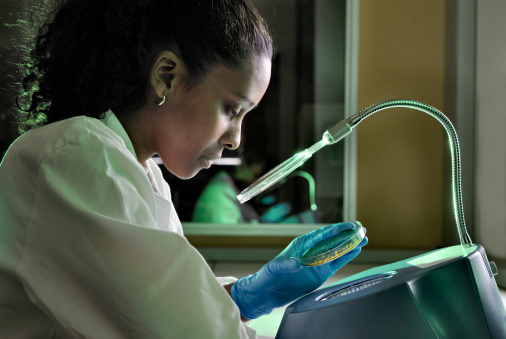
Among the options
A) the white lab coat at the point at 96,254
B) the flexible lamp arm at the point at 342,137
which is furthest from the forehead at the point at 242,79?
the white lab coat at the point at 96,254

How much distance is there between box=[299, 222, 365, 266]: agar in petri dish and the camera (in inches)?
33.9

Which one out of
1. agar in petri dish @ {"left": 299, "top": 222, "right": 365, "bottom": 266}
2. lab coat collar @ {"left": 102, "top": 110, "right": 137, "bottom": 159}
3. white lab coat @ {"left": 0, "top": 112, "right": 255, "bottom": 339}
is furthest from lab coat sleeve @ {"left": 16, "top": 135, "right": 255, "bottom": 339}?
agar in petri dish @ {"left": 299, "top": 222, "right": 365, "bottom": 266}

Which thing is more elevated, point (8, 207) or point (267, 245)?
point (8, 207)

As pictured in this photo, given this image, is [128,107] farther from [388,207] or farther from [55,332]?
[388,207]

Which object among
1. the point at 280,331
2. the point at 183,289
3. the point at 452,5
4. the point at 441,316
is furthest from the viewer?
the point at 452,5

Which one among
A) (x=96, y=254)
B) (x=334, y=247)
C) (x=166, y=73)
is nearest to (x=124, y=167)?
(x=96, y=254)

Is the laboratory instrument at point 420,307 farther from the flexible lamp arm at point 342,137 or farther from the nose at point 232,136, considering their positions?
the nose at point 232,136

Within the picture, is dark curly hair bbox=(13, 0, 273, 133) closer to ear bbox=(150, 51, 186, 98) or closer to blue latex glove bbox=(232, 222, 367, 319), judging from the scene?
ear bbox=(150, 51, 186, 98)

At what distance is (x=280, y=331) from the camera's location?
858mm

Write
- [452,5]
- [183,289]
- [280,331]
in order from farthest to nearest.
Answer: [452,5], [280,331], [183,289]

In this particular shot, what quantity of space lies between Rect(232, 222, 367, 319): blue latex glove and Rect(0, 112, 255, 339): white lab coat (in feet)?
1.03

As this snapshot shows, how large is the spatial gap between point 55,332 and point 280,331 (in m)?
0.38

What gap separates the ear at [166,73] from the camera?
0.83 metres

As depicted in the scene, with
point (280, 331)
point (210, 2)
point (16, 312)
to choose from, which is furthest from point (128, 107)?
point (280, 331)
